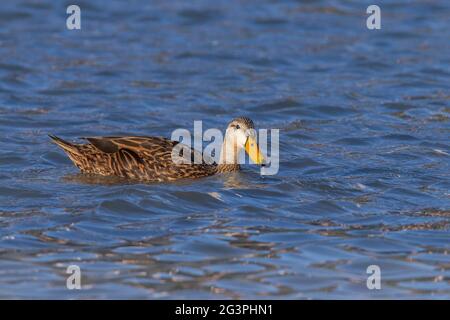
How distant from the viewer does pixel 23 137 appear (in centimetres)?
1525

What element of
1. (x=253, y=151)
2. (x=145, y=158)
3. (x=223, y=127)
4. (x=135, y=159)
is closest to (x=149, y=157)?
(x=145, y=158)

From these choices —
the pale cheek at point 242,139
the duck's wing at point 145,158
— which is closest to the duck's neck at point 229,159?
the pale cheek at point 242,139

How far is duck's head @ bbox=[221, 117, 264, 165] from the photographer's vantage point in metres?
13.1

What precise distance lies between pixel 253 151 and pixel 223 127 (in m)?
2.97

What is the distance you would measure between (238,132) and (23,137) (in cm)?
367

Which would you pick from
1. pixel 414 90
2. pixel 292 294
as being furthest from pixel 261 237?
pixel 414 90

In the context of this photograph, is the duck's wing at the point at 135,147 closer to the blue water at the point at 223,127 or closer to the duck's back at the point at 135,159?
the duck's back at the point at 135,159

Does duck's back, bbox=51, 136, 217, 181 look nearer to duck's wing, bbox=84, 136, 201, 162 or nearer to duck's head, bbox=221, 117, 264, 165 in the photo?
duck's wing, bbox=84, 136, 201, 162

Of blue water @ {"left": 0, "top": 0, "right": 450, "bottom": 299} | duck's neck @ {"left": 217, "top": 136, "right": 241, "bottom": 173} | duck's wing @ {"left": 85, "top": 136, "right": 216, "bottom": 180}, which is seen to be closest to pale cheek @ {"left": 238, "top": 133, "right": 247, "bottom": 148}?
duck's neck @ {"left": 217, "top": 136, "right": 241, "bottom": 173}

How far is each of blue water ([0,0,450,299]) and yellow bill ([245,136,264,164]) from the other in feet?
0.84

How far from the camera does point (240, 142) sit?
43.3 ft

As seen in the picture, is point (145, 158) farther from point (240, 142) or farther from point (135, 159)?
point (240, 142)

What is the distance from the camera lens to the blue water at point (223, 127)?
9734 millimetres

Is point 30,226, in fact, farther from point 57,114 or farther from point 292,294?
point 57,114
